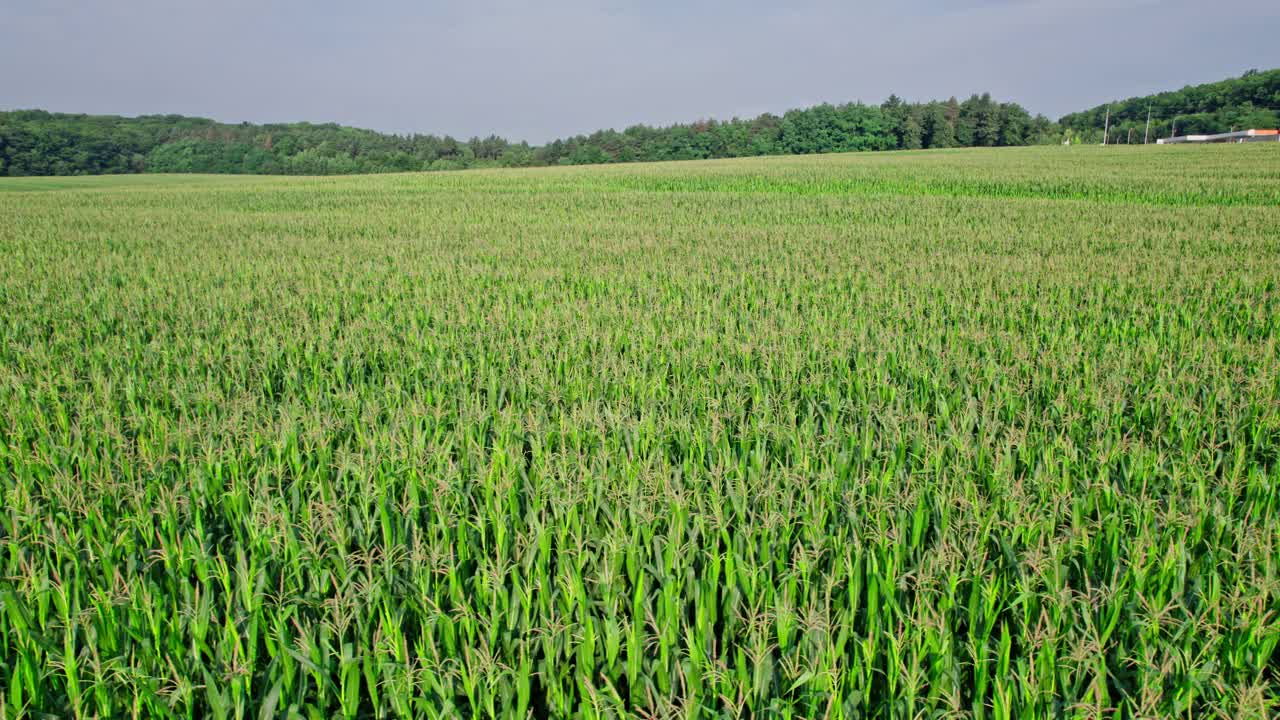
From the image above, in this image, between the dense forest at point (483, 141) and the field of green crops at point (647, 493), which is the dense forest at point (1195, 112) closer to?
the dense forest at point (483, 141)

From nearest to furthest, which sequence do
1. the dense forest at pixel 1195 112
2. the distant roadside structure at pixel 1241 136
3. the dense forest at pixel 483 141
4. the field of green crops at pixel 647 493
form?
the field of green crops at pixel 647 493 < the dense forest at pixel 483 141 < the distant roadside structure at pixel 1241 136 < the dense forest at pixel 1195 112

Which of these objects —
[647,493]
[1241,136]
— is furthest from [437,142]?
[1241,136]

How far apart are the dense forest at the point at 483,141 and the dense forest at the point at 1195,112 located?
0.41 meters

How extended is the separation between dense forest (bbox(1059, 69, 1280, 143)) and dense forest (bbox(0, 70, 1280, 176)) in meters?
0.41

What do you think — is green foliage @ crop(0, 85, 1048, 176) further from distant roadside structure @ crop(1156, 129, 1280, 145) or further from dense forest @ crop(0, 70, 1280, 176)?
distant roadside structure @ crop(1156, 129, 1280, 145)

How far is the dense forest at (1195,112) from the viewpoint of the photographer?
10562cm

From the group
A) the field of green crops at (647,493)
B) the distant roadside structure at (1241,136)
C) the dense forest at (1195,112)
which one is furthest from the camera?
the dense forest at (1195,112)

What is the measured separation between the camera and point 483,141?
95688 millimetres

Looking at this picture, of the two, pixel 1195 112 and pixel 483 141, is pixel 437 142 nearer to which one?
pixel 483 141

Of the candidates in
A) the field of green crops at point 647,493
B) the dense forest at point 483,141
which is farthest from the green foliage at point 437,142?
the field of green crops at point 647,493

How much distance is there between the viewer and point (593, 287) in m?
8.32

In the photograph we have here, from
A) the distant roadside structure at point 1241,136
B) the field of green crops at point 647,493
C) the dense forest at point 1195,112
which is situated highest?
the dense forest at point 1195,112

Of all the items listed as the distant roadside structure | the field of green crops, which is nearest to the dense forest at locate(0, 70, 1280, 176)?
the distant roadside structure

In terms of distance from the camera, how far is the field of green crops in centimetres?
186
